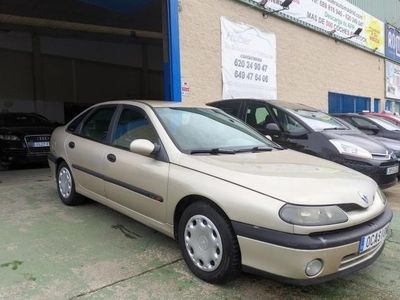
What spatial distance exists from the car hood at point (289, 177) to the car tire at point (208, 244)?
30 centimetres

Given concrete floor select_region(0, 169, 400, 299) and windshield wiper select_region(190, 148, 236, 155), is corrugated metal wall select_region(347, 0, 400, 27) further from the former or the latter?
Answer: concrete floor select_region(0, 169, 400, 299)

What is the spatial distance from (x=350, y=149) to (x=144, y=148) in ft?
11.2

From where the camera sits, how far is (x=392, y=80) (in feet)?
74.3

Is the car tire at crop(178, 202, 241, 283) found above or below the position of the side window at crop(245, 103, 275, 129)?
below

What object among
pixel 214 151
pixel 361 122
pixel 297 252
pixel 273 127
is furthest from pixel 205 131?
pixel 361 122

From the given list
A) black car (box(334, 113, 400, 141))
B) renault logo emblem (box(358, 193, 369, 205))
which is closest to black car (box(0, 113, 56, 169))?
black car (box(334, 113, 400, 141))

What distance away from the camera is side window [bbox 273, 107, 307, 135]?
21.2ft

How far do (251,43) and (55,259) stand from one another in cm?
959

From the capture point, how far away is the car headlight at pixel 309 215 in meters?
2.88

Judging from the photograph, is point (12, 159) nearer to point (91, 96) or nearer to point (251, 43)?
point (251, 43)

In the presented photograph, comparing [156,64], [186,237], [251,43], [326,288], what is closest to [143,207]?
[186,237]

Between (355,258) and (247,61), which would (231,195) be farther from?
(247,61)

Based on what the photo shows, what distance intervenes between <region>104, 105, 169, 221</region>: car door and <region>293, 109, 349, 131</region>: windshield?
304 centimetres

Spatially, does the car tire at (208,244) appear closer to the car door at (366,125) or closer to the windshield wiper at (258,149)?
the windshield wiper at (258,149)
